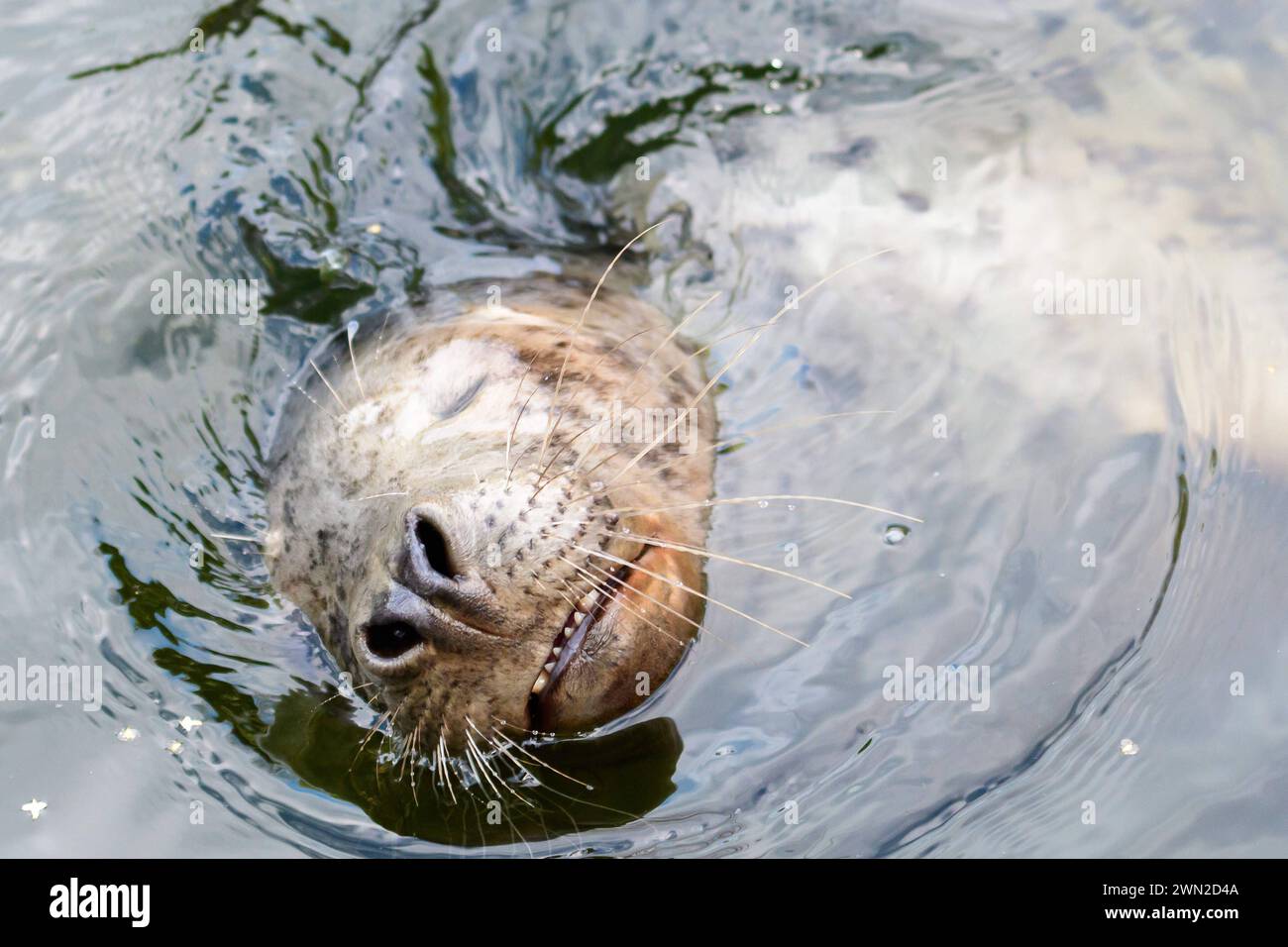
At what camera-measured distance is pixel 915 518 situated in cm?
353

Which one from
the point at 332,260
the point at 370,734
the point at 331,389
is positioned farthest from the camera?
the point at 332,260

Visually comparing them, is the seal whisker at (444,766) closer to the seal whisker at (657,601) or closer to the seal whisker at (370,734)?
the seal whisker at (370,734)

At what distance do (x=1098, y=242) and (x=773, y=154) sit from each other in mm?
1065

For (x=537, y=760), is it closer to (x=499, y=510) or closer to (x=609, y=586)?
(x=609, y=586)

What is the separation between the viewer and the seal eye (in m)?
2.73

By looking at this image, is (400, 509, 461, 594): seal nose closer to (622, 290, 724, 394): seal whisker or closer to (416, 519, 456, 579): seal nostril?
(416, 519, 456, 579): seal nostril

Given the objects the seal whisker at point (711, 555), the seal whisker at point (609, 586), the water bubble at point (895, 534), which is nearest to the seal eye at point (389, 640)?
the seal whisker at point (609, 586)

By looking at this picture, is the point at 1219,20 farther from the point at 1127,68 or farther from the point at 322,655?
the point at 322,655

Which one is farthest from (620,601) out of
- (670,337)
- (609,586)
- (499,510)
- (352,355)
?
(352,355)

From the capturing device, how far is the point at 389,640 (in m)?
2.76

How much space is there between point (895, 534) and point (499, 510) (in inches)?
47.7

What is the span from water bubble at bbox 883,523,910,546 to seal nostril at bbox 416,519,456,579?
1.32 metres
